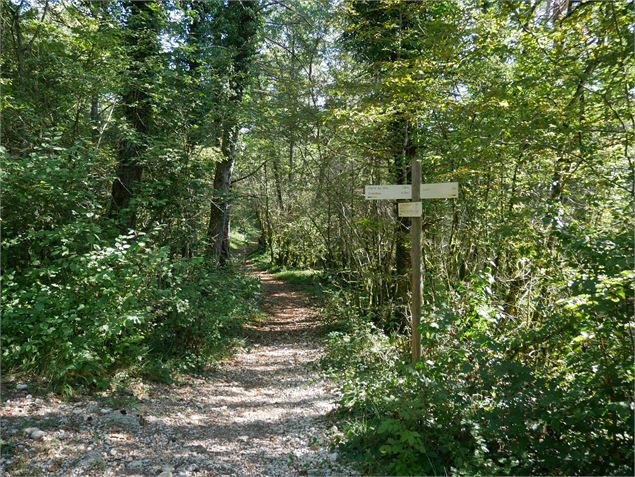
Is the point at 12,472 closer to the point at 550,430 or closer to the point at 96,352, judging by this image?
the point at 96,352

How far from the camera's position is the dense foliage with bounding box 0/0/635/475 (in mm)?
3506

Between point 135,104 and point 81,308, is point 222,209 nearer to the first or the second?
point 135,104

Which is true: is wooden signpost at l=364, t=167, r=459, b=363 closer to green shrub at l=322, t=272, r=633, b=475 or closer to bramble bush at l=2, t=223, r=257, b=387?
green shrub at l=322, t=272, r=633, b=475

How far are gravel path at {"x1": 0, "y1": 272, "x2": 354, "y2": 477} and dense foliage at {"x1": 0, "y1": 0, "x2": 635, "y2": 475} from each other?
476 millimetres

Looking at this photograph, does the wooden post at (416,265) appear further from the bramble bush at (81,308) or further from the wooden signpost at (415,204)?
the bramble bush at (81,308)

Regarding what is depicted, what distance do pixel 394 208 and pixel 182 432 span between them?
620 centimetres

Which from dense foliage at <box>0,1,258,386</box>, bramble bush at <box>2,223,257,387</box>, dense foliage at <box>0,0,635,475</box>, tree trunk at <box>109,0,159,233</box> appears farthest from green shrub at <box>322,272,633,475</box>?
tree trunk at <box>109,0,159,233</box>

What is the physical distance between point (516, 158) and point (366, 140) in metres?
3.11

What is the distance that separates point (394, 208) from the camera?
9.26 meters

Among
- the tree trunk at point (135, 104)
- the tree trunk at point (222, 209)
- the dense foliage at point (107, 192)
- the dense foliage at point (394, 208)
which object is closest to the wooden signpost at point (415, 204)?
the dense foliage at point (394, 208)

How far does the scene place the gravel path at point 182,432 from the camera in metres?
3.76

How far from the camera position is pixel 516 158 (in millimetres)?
5629

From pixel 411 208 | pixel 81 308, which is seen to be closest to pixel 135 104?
pixel 81 308

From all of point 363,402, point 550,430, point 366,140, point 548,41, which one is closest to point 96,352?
point 363,402
